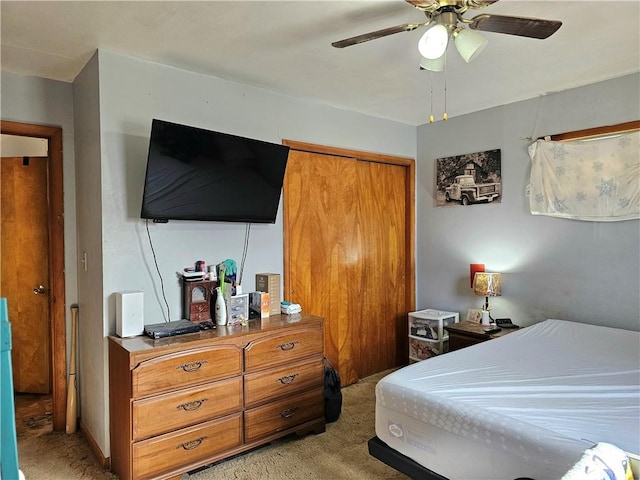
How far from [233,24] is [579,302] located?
123 inches

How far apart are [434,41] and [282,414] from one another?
2.28m

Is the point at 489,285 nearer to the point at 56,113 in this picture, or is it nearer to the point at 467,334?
the point at 467,334

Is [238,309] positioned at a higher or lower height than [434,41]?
lower

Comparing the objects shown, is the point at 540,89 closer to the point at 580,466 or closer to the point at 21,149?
the point at 580,466

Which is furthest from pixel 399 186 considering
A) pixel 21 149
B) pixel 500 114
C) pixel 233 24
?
pixel 21 149

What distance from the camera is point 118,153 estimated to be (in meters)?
2.47

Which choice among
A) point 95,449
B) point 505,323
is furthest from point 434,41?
point 95,449

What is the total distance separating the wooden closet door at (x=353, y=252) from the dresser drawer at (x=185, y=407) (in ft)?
3.46

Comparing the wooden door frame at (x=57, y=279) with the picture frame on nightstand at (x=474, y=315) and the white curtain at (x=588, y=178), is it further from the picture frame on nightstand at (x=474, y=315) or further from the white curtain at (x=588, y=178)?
the white curtain at (x=588, y=178)

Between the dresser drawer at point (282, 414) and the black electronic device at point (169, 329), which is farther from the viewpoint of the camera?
the dresser drawer at point (282, 414)

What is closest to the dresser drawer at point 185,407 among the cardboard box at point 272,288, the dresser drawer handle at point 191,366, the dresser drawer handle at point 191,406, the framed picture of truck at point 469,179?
the dresser drawer handle at point 191,406

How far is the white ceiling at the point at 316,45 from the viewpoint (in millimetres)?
2004

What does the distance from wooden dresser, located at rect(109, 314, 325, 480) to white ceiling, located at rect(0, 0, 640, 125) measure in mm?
1689

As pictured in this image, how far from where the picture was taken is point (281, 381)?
2635mm
